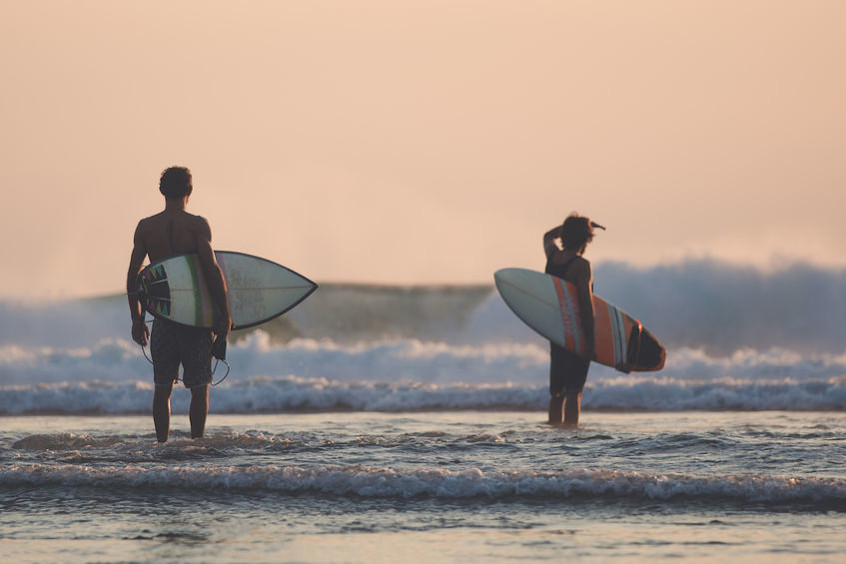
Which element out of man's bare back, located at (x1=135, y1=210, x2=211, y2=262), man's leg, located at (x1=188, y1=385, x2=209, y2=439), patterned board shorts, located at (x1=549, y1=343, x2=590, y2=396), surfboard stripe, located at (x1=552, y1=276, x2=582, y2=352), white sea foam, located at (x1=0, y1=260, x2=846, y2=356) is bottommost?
man's leg, located at (x1=188, y1=385, x2=209, y2=439)

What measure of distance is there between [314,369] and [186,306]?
834cm

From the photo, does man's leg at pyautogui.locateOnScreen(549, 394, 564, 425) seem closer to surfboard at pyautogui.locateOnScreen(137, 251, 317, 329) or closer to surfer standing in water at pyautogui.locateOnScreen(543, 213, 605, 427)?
surfer standing in water at pyautogui.locateOnScreen(543, 213, 605, 427)

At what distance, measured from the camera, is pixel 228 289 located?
6242mm

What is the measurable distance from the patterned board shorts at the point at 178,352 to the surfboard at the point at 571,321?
7.27 feet

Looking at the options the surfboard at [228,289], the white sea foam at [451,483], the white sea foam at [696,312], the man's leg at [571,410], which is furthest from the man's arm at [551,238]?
the white sea foam at [696,312]

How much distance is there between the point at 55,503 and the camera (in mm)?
4242

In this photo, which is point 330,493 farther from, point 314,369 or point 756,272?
point 756,272

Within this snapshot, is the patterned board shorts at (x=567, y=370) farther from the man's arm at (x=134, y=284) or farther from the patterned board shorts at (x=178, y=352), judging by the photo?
the man's arm at (x=134, y=284)

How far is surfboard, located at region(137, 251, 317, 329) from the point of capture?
18.6 ft

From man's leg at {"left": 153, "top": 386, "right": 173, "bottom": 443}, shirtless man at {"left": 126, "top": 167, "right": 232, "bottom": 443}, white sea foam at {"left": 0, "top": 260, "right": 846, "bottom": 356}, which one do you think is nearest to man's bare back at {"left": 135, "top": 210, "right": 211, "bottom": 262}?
shirtless man at {"left": 126, "top": 167, "right": 232, "bottom": 443}

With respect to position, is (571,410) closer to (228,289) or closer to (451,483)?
(228,289)

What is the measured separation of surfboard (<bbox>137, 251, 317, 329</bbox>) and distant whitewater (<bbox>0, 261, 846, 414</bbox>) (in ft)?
13.3

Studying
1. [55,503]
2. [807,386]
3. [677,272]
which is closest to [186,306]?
[55,503]

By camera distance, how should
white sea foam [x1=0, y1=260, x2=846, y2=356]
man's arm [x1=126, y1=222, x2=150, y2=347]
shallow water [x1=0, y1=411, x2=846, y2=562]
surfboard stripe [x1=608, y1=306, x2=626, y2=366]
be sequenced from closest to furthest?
shallow water [x1=0, y1=411, x2=846, y2=562], man's arm [x1=126, y1=222, x2=150, y2=347], surfboard stripe [x1=608, y1=306, x2=626, y2=366], white sea foam [x1=0, y1=260, x2=846, y2=356]
